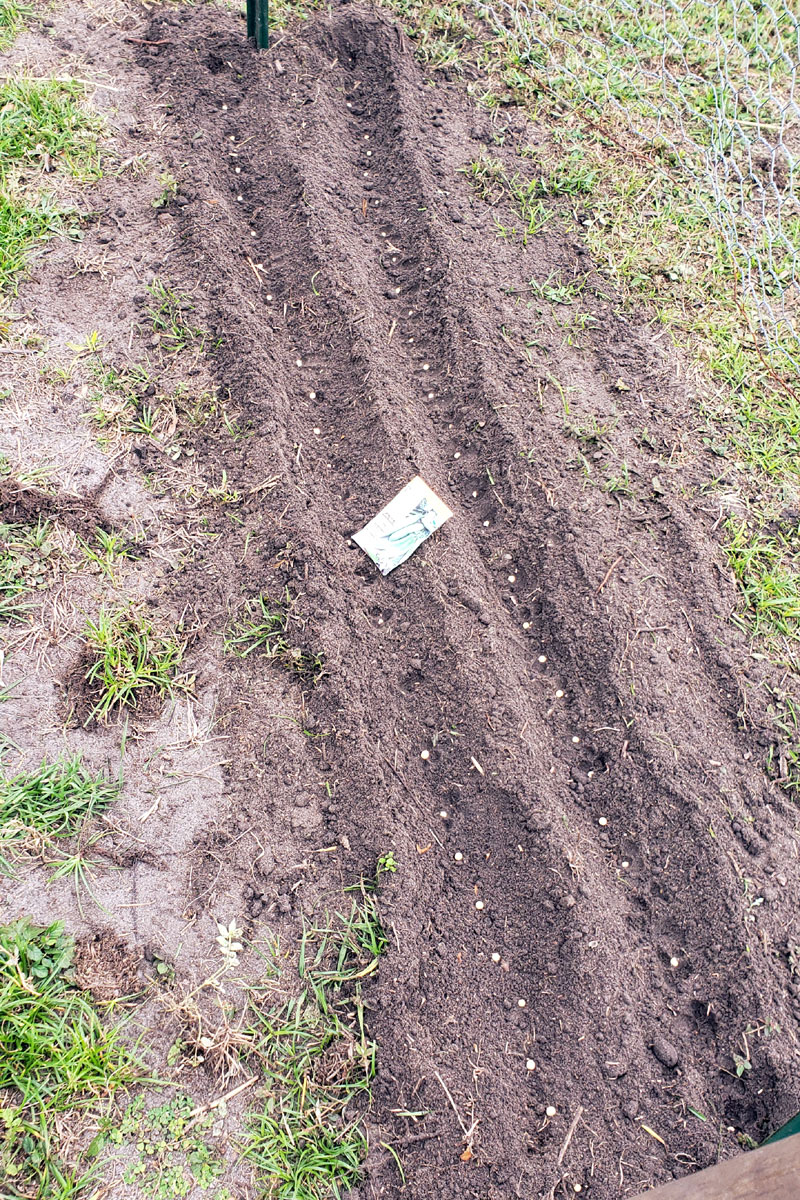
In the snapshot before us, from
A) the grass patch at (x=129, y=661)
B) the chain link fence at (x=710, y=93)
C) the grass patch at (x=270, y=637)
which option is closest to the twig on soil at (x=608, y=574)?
the grass patch at (x=270, y=637)

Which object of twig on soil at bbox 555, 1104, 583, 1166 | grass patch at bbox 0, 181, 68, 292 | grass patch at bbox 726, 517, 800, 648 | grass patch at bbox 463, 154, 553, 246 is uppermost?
grass patch at bbox 0, 181, 68, 292

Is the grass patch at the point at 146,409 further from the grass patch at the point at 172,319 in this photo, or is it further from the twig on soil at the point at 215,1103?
the twig on soil at the point at 215,1103

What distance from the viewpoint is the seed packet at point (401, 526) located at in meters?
2.41

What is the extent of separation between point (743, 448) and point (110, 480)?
2.27m

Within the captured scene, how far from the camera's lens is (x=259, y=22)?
10.5 ft

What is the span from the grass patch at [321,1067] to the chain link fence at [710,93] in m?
2.90

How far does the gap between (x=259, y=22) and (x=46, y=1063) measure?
379 centimetres

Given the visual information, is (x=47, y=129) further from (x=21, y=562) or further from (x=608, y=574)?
(x=608, y=574)

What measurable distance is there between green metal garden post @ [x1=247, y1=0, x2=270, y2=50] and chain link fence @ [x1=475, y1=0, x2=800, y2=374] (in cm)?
124

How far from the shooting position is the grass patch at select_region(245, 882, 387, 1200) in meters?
1.69

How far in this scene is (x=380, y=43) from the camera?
3.52 metres

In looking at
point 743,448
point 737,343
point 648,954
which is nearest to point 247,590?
point 648,954

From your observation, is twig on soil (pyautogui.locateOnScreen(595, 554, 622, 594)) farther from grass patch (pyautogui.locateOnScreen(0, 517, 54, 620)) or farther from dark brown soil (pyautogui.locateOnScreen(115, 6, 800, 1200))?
grass patch (pyautogui.locateOnScreen(0, 517, 54, 620))

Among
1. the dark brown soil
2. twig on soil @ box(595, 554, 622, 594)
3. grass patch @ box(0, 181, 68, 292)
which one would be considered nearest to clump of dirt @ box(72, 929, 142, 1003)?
the dark brown soil
